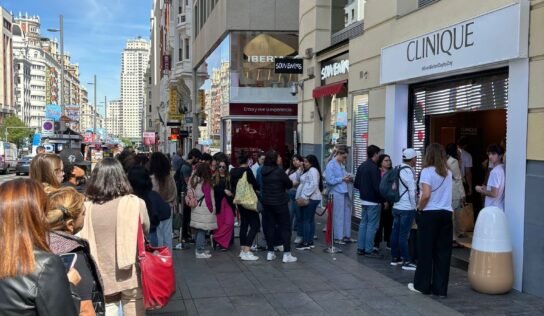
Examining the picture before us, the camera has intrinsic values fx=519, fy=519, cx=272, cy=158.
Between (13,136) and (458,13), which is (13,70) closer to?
(13,136)

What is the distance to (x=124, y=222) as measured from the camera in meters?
3.98

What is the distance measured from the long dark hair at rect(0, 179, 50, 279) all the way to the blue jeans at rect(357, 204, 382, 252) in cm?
702

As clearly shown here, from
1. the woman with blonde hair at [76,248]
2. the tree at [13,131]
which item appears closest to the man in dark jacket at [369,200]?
the woman with blonde hair at [76,248]

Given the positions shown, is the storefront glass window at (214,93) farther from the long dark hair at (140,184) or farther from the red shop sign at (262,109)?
the long dark hair at (140,184)

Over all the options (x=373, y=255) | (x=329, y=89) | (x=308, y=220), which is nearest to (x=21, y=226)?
(x=373, y=255)

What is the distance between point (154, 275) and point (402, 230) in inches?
187

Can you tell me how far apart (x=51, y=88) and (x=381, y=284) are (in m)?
147

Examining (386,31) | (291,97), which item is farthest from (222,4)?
(386,31)

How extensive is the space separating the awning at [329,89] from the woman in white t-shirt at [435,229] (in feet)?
20.4

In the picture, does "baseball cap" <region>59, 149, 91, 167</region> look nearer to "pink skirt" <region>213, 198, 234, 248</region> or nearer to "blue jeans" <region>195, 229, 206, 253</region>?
"blue jeans" <region>195, 229, 206, 253</region>

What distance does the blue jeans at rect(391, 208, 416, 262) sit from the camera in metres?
7.88

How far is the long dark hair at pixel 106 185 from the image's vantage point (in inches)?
162

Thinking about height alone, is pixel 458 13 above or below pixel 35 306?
above

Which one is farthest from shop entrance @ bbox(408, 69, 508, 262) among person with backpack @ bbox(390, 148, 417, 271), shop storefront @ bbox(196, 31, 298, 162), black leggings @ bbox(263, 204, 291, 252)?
shop storefront @ bbox(196, 31, 298, 162)
